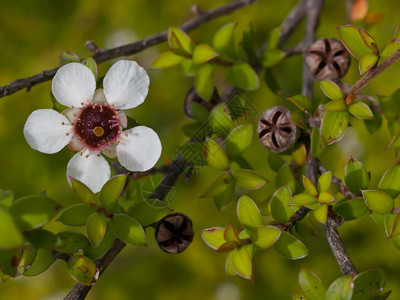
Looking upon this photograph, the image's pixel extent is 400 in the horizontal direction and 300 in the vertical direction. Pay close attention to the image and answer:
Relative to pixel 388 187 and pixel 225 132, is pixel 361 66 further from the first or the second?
pixel 225 132

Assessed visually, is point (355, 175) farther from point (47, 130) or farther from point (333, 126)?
point (47, 130)

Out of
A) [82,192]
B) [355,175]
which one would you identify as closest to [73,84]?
[82,192]

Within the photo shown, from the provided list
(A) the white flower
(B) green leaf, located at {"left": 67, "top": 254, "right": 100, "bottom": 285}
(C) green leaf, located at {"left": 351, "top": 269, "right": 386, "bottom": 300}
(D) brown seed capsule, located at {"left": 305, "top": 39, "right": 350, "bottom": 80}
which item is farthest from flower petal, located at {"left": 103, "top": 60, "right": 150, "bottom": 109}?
(C) green leaf, located at {"left": 351, "top": 269, "right": 386, "bottom": 300}

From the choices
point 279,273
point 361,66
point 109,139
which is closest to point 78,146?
point 109,139

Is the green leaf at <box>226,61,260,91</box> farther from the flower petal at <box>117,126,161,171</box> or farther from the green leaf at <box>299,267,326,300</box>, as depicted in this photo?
the green leaf at <box>299,267,326,300</box>

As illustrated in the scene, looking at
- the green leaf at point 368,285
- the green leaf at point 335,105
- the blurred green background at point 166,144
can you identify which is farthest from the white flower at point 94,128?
the blurred green background at point 166,144

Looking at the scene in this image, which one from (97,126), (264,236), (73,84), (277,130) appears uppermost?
(73,84)
